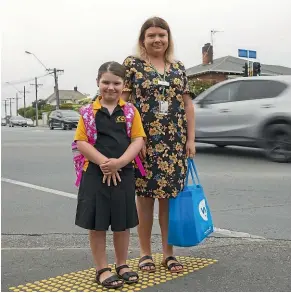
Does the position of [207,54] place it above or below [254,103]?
above

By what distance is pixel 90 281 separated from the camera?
11.7 ft

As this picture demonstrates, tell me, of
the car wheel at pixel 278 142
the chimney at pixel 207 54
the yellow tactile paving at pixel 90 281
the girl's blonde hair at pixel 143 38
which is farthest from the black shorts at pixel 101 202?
the chimney at pixel 207 54

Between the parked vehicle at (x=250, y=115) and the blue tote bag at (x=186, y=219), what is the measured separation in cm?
682

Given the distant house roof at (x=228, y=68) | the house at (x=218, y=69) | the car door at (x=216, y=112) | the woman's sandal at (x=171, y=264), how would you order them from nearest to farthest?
1. the woman's sandal at (x=171, y=264)
2. the car door at (x=216, y=112)
3. the house at (x=218, y=69)
4. the distant house roof at (x=228, y=68)

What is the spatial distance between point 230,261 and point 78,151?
1.60 m

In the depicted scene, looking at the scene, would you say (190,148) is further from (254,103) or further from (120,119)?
(254,103)

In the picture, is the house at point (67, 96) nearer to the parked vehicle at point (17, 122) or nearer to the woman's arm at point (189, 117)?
the parked vehicle at point (17, 122)

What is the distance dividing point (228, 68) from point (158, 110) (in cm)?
4775

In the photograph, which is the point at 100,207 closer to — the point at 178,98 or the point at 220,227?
the point at 178,98

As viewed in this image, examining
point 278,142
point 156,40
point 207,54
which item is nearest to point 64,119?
point 278,142

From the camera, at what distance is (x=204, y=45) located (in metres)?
53.7

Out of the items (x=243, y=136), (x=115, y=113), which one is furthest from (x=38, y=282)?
(x=243, y=136)

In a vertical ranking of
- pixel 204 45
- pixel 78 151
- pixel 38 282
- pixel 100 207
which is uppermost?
pixel 204 45

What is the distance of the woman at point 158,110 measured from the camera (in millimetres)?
3682
